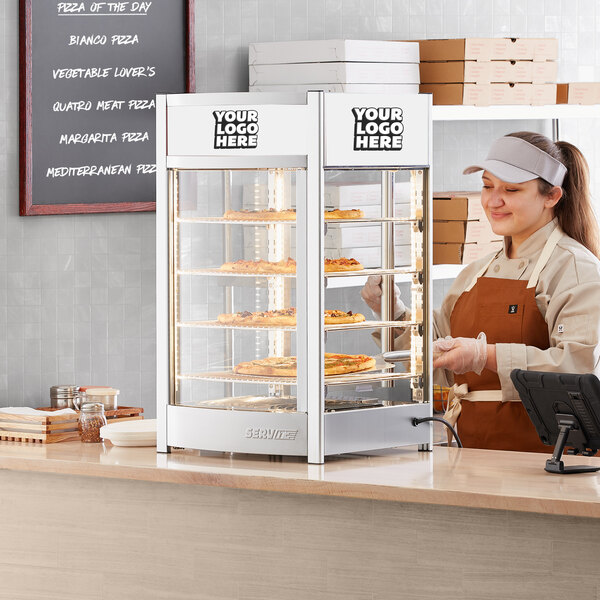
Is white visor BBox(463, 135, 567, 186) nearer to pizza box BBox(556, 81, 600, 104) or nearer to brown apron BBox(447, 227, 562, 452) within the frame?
brown apron BBox(447, 227, 562, 452)

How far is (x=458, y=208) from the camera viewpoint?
13.5ft

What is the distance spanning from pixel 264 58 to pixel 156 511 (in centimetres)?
185

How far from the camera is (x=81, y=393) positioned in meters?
3.54

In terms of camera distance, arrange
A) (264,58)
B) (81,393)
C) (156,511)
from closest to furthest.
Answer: (156,511), (81,393), (264,58)

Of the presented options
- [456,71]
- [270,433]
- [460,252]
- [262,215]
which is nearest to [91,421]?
[270,433]

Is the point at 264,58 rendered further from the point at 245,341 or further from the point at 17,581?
the point at 17,581

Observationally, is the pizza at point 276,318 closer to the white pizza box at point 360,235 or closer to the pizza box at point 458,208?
the white pizza box at point 360,235

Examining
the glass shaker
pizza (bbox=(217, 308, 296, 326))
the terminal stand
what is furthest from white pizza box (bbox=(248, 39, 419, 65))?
the terminal stand

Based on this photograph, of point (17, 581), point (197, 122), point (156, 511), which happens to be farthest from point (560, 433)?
point (17, 581)

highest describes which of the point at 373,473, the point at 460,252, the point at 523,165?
the point at 523,165

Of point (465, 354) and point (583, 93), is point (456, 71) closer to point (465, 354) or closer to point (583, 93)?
point (583, 93)

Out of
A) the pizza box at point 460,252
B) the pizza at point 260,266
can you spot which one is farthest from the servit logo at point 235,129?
the pizza box at point 460,252

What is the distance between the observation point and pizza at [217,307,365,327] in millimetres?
2854

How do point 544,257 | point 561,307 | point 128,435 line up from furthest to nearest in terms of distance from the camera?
1. point 544,257
2. point 561,307
3. point 128,435
